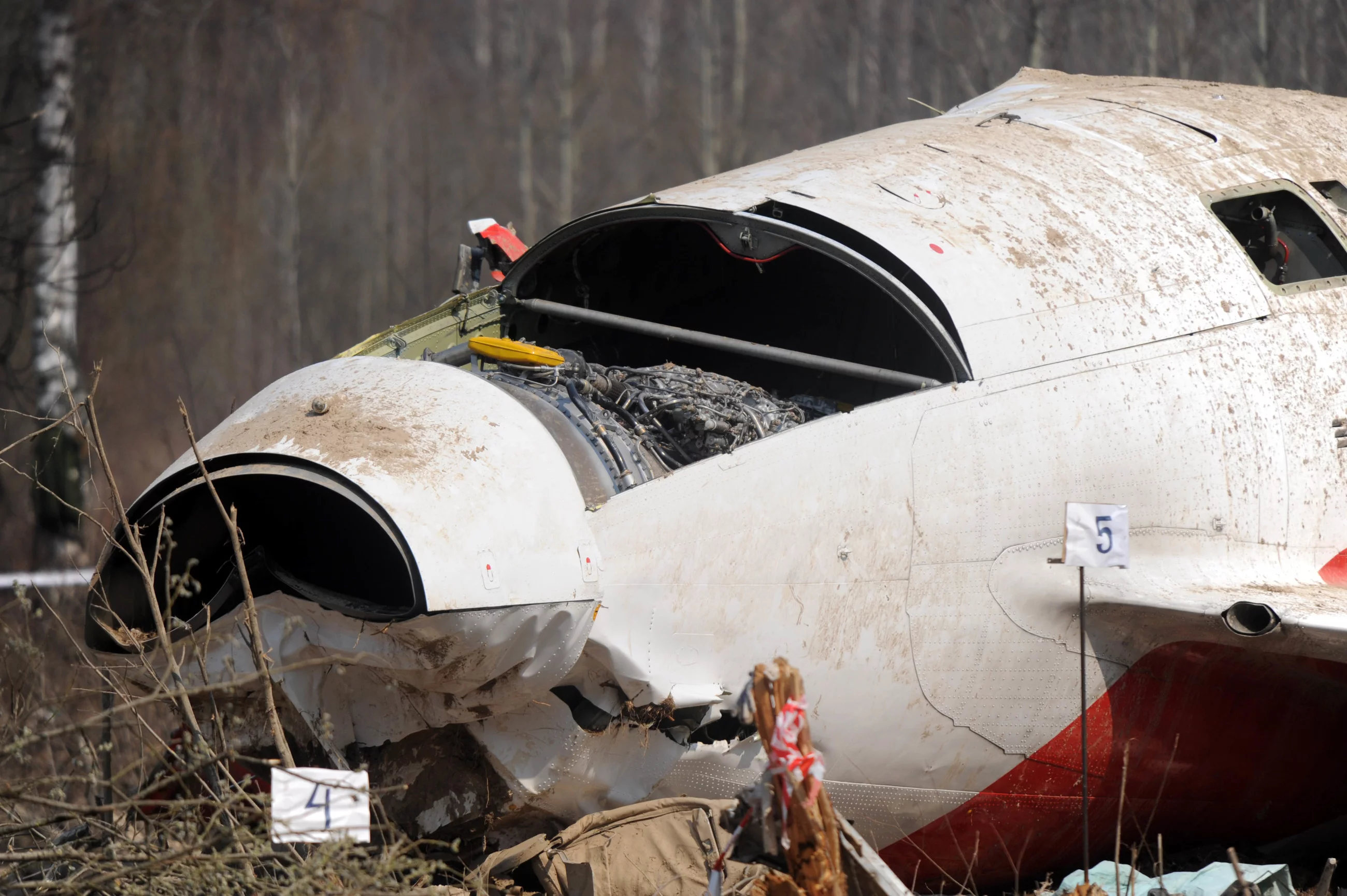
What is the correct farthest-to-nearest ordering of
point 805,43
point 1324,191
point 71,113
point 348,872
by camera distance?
point 805,43 → point 71,113 → point 1324,191 → point 348,872

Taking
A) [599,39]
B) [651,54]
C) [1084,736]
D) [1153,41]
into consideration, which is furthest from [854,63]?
[1084,736]

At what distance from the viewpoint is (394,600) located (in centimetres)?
552

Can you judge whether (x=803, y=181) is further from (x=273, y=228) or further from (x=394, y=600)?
(x=273, y=228)

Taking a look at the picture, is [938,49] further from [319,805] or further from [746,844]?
[746,844]

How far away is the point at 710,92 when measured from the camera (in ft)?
71.9

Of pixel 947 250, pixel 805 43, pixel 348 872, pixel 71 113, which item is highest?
pixel 805 43

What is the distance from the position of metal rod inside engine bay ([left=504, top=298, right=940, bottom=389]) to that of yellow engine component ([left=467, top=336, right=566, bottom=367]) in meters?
0.37

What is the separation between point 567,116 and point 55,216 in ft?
28.5

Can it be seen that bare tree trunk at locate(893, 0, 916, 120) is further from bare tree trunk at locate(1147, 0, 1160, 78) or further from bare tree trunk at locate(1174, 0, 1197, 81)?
bare tree trunk at locate(1174, 0, 1197, 81)

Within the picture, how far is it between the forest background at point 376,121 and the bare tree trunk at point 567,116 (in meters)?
0.05

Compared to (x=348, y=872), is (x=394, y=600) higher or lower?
higher

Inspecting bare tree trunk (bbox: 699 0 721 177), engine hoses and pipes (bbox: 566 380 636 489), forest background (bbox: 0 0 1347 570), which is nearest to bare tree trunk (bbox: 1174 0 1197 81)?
forest background (bbox: 0 0 1347 570)

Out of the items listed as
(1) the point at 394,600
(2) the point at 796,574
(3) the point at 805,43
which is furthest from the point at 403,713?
(3) the point at 805,43

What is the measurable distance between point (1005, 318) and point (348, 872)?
126 inches
